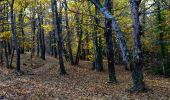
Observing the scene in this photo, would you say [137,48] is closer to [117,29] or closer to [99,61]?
[117,29]

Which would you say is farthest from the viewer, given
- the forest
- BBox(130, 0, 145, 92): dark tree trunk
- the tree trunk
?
BBox(130, 0, 145, 92): dark tree trunk

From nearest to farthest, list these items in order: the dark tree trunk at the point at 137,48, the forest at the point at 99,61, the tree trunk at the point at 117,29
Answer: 1. the tree trunk at the point at 117,29
2. the forest at the point at 99,61
3. the dark tree trunk at the point at 137,48

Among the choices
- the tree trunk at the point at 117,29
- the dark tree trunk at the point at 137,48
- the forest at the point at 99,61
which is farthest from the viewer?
the dark tree trunk at the point at 137,48

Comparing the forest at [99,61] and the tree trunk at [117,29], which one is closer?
the tree trunk at [117,29]

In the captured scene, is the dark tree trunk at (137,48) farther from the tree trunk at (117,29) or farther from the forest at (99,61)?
the tree trunk at (117,29)

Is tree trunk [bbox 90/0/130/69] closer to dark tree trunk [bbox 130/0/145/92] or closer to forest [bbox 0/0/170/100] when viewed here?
forest [bbox 0/0/170/100]

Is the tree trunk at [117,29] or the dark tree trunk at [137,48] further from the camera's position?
the dark tree trunk at [137,48]

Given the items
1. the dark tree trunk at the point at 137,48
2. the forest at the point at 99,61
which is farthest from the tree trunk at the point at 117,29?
the dark tree trunk at the point at 137,48

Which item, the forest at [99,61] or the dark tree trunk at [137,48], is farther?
the dark tree trunk at [137,48]

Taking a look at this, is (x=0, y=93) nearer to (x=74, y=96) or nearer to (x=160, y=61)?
(x=74, y=96)

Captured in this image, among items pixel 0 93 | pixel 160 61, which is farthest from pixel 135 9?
pixel 160 61

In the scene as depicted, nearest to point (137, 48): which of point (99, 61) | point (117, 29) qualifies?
point (117, 29)

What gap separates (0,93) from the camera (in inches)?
591

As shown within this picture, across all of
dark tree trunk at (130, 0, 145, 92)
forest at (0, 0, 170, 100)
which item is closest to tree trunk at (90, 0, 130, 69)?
forest at (0, 0, 170, 100)
